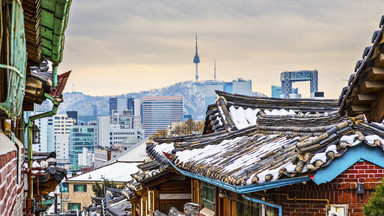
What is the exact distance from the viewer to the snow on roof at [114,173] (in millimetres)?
64062

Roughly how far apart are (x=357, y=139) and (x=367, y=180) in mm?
759

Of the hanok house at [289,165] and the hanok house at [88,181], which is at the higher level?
the hanok house at [289,165]

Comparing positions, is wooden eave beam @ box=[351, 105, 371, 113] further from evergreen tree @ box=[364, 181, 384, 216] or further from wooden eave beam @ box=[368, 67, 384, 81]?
evergreen tree @ box=[364, 181, 384, 216]

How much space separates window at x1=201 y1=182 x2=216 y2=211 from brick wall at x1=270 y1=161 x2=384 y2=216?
5231 mm

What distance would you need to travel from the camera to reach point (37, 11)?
22.5ft

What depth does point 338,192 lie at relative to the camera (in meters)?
9.13

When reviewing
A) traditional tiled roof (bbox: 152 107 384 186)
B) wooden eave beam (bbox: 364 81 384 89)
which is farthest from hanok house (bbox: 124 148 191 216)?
wooden eave beam (bbox: 364 81 384 89)

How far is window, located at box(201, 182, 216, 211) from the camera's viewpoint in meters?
14.5

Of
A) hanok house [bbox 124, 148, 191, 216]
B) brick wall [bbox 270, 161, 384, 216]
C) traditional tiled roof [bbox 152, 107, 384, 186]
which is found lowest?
hanok house [bbox 124, 148, 191, 216]

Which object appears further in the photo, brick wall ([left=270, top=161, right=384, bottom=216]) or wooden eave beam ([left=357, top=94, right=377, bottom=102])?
brick wall ([left=270, top=161, right=384, bottom=216])

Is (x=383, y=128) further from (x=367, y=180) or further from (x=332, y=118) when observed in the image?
(x=332, y=118)

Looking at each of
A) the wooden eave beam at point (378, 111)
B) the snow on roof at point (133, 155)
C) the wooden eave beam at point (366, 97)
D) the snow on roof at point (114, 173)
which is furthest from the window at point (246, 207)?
the snow on roof at point (133, 155)

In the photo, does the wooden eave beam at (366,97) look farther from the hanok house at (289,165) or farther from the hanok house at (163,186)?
the hanok house at (163,186)

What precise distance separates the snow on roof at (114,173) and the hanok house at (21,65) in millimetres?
50505
